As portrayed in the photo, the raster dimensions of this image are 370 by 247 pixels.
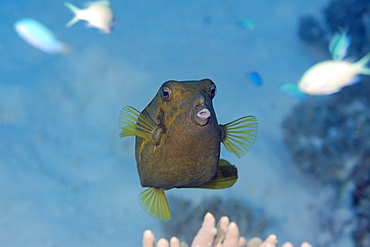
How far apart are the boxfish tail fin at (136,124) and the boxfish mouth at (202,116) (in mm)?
382

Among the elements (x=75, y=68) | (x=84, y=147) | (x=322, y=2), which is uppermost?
(x=322, y=2)

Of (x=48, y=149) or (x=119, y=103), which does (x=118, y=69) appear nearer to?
(x=119, y=103)

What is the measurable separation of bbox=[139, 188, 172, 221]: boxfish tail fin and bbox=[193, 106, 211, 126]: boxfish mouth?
1040mm

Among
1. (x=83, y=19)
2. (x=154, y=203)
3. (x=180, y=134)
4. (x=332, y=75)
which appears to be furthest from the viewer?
(x=83, y=19)

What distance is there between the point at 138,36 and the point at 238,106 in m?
5.72

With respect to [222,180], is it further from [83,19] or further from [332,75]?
[83,19]

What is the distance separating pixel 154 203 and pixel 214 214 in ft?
9.03

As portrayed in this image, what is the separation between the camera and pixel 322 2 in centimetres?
1352

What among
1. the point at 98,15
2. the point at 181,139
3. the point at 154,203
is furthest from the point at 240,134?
the point at 98,15

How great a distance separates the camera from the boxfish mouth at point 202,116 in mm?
2012

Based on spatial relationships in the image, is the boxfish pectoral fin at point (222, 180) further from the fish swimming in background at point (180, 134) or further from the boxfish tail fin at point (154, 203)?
the boxfish tail fin at point (154, 203)

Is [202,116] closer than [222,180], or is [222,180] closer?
[202,116]

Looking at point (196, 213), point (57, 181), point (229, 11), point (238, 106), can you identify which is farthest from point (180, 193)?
point (229, 11)

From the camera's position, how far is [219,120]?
7844 millimetres
